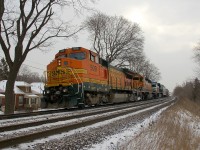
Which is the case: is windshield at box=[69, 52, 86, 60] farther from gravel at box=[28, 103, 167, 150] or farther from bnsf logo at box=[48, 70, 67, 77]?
gravel at box=[28, 103, 167, 150]

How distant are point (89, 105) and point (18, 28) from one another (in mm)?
7503

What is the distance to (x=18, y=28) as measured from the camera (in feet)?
71.7

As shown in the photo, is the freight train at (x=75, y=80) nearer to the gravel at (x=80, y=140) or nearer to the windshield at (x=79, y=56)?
the windshield at (x=79, y=56)

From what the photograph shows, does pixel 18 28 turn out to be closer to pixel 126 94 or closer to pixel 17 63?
pixel 17 63

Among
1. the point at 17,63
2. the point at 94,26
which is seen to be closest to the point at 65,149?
the point at 17,63

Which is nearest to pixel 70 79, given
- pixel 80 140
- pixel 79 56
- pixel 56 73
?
pixel 56 73

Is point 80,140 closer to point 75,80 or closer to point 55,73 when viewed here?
point 75,80

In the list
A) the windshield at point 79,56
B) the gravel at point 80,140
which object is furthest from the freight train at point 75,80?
the gravel at point 80,140

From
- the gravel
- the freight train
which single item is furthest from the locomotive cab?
the gravel

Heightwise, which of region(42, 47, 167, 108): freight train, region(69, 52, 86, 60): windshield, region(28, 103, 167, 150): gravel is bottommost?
region(28, 103, 167, 150): gravel

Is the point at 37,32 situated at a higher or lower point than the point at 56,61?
higher

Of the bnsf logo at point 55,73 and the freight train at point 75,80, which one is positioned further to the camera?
the bnsf logo at point 55,73

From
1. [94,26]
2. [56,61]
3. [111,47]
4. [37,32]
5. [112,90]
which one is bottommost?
[112,90]

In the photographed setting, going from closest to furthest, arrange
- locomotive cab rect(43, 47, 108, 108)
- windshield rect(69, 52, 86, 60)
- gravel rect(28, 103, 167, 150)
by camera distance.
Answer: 1. gravel rect(28, 103, 167, 150)
2. locomotive cab rect(43, 47, 108, 108)
3. windshield rect(69, 52, 86, 60)
